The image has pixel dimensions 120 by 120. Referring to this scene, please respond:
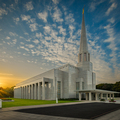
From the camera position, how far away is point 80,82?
185 ft

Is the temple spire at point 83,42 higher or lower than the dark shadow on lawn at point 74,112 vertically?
higher

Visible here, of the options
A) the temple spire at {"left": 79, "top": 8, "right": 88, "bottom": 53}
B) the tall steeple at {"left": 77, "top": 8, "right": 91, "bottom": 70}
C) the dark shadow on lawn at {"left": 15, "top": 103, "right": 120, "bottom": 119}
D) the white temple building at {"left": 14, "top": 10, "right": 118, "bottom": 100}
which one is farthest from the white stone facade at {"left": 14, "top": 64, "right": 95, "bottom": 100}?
the dark shadow on lawn at {"left": 15, "top": 103, "right": 120, "bottom": 119}

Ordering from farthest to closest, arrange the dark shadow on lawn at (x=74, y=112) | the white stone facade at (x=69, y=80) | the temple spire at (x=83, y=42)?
the temple spire at (x=83, y=42) → the white stone facade at (x=69, y=80) → the dark shadow on lawn at (x=74, y=112)

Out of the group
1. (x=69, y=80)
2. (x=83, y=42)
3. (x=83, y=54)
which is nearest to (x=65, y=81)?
(x=69, y=80)

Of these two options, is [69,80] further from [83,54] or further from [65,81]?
[83,54]

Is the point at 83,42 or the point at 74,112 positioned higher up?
the point at 83,42

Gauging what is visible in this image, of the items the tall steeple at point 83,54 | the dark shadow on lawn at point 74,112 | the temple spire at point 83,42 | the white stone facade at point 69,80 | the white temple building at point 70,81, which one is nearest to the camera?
the dark shadow on lawn at point 74,112

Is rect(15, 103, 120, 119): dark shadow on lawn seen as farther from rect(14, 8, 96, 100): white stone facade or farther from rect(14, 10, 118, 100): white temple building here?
rect(14, 8, 96, 100): white stone facade

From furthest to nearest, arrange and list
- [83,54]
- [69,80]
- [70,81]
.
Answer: [83,54] < [70,81] < [69,80]

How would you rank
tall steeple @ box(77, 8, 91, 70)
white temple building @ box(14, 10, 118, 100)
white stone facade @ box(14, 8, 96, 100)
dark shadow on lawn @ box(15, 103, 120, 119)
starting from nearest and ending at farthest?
dark shadow on lawn @ box(15, 103, 120, 119) → white temple building @ box(14, 10, 118, 100) → white stone facade @ box(14, 8, 96, 100) → tall steeple @ box(77, 8, 91, 70)

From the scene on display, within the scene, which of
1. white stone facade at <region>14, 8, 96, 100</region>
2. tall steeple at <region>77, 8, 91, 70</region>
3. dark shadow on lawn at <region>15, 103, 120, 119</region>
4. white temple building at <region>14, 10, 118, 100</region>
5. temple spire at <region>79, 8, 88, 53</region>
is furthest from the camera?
temple spire at <region>79, 8, 88, 53</region>

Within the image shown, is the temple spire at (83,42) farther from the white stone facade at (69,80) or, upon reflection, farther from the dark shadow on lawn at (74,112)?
the dark shadow on lawn at (74,112)

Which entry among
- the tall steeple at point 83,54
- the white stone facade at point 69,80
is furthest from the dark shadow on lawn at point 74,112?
the tall steeple at point 83,54

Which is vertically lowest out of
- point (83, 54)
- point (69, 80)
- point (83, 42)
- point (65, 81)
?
point (65, 81)
